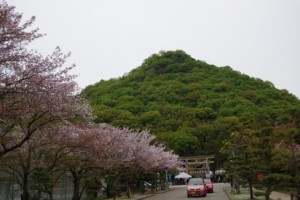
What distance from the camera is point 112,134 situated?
73.7 ft

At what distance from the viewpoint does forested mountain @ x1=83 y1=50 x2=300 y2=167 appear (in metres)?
55.8

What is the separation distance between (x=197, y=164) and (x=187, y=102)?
15445mm

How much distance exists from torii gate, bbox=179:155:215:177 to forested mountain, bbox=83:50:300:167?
1677 millimetres

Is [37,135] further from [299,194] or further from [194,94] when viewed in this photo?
[194,94]

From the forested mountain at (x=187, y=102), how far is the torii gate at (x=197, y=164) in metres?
1.68

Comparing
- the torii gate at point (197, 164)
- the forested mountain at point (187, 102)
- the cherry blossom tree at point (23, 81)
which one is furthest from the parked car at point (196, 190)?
the torii gate at point (197, 164)

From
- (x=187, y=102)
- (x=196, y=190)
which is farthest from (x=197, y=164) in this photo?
(x=196, y=190)

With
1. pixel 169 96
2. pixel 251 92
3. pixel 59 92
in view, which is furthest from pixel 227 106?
pixel 59 92

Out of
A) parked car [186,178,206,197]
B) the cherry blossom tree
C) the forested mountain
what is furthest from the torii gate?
the cherry blossom tree

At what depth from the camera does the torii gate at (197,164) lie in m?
58.0

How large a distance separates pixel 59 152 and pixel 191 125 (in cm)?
4803

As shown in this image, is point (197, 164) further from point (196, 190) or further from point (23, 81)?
point (23, 81)

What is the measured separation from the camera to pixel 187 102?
234ft

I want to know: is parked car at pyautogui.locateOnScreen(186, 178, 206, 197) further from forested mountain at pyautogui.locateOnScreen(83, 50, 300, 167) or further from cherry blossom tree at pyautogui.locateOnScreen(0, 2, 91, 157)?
→ forested mountain at pyautogui.locateOnScreen(83, 50, 300, 167)
